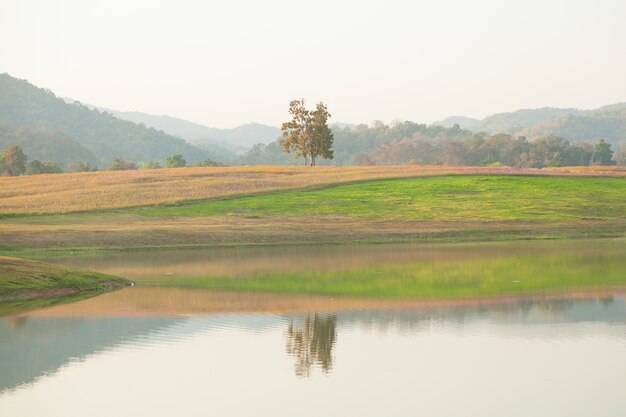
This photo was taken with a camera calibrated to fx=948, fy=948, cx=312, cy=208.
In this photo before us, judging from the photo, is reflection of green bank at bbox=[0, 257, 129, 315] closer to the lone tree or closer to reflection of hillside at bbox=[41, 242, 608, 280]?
reflection of hillside at bbox=[41, 242, 608, 280]

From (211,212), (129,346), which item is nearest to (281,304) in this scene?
(129,346)

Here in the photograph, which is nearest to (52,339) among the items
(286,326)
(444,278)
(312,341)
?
(286,326)

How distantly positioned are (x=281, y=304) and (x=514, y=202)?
45.7m

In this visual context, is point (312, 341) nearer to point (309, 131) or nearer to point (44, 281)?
point (44, 281)

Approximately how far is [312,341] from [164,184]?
61.1 m

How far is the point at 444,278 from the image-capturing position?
37094 mm

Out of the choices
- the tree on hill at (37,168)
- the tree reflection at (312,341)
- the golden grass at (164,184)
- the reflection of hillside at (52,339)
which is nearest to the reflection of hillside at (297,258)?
the reflection of hillside at (52,339)

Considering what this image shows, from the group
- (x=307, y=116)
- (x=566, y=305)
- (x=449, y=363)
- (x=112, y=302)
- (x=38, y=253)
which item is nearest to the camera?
(x=449, y=363)

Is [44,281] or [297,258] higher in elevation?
[44,281]

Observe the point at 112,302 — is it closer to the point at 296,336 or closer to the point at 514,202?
the point at 296,336

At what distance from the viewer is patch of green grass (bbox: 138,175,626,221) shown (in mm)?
67938

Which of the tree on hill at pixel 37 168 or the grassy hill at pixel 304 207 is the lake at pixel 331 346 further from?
the tree on hill at pixel 37 168

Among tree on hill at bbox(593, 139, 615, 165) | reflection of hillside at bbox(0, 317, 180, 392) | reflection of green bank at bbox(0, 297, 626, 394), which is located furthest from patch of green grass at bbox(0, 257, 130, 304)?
tree on hill at bbox(593, 139, 615, 165)

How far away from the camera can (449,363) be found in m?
20.6
